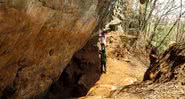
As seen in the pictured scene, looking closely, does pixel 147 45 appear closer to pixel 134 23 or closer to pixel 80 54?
pixel 134 23

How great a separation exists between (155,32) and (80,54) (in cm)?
847

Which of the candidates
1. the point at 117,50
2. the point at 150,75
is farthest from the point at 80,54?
the point at 150,75

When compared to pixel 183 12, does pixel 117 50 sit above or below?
Result: below

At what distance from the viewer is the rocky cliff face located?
6863 mm

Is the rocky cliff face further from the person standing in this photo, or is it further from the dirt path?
the person standing

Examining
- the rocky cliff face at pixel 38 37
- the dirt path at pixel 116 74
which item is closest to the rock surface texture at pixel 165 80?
the dirt path at pixel 116 74

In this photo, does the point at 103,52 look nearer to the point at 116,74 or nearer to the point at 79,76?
the point at 116,74

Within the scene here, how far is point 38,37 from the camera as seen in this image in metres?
8.28

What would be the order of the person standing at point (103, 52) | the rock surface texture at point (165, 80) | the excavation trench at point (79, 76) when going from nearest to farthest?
the rock surface texture at point (165, 80), the excavation trench at point (79, 76), the person standing at point (103, 52)

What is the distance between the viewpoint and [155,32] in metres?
21.4

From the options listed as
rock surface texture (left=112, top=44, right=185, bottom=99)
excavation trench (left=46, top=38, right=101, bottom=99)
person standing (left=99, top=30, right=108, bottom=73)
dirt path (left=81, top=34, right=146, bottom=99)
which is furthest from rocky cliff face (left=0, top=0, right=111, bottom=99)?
person standing (left=99, top=30, right=108, bottom=73)

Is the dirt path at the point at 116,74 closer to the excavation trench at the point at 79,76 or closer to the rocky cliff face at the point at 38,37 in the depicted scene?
the excavation trench at the point at 79,76

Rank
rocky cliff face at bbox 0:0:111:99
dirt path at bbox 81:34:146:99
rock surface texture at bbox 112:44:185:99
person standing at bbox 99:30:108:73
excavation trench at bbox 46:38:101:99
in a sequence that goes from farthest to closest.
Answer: person standing at bbox 99:30:108:73
excavation trench at bbox 46:38:101:99
dirt path at bbox 81:34:146:99
rock surface texture at bbox 112:44:185:99
rocky cliff face at bbox 0:0:111:99

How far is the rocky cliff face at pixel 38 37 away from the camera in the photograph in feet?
22.5
